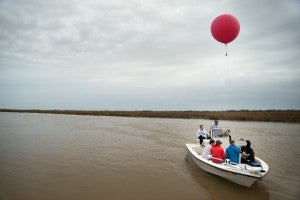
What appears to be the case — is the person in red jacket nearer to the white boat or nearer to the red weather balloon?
the white boat

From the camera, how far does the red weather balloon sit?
31.3ft

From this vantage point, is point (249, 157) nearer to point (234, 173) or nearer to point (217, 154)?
point (217, 154)

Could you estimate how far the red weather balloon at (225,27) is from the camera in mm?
9547

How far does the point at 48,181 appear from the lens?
907 cm

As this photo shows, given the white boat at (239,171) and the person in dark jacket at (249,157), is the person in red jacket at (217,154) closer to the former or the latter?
the white boat at (239,171)

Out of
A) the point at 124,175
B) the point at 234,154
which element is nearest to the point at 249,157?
the point at 234,154

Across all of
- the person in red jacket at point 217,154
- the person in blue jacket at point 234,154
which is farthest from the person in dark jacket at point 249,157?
the person in red jacket at point 217,154

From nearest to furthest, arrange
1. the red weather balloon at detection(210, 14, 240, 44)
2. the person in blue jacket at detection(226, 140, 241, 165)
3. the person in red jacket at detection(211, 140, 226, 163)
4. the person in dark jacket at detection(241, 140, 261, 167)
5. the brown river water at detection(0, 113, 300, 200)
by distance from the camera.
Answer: the brown river water at detection(0, 113, 300, 200), the person in blue jacket at detection(226, 140, 241, 165), the person in dark jacket at detection(241, 140, 261, 167), the person in red jacket at detection(211, 140, 226, 163), the red weather balloon at detection(210, 14, 240, 44)

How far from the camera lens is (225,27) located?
9.56 m

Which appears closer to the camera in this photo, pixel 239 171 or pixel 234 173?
pixel 239 171

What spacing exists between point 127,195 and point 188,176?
10.8ft

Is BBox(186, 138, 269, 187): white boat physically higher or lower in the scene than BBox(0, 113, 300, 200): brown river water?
higher

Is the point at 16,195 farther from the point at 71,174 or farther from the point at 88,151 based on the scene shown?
the point at 88,151

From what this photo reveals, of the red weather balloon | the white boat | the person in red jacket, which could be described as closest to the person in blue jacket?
the white boat
